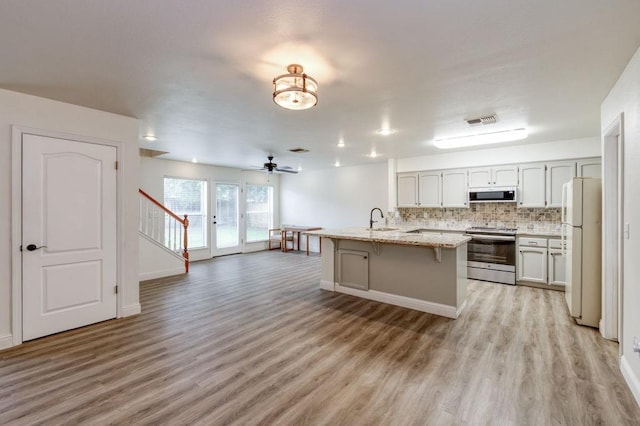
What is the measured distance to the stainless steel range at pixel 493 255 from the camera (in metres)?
5.14

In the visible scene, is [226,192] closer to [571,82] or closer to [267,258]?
[267,258]

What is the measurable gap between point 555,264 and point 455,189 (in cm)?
201

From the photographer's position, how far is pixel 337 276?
482 cm

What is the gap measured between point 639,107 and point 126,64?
12.2 feet

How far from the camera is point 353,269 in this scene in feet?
15.2

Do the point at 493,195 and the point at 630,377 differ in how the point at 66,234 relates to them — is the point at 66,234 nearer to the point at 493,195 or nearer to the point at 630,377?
the point at 630,377

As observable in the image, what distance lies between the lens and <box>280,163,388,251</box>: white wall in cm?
772

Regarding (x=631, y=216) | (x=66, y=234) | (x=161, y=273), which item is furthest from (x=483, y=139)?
(x=161, y=273)

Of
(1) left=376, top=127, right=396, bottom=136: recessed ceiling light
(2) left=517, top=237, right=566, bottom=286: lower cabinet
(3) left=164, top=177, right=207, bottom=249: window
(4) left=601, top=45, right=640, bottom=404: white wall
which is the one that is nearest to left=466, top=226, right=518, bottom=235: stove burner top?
(2) left=517, top=237, right=566, bottom=286: lower cabinet

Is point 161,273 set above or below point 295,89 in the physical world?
below

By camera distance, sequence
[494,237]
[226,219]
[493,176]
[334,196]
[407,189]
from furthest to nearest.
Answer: [334,196] < [226,219] < [407,189] < [493,176] < [494,237]

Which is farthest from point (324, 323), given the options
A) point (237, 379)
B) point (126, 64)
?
point (126, 64)

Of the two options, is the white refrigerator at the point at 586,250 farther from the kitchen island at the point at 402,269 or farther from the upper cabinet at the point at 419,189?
the upper cabinet at the point at 419,189

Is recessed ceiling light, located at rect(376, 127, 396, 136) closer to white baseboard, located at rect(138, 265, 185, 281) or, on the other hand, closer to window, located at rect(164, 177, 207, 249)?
white baseboard, located at rect(138, 265, 185, 281)
